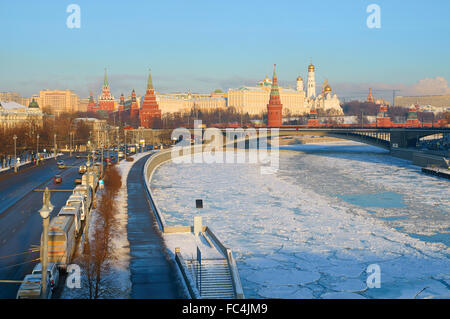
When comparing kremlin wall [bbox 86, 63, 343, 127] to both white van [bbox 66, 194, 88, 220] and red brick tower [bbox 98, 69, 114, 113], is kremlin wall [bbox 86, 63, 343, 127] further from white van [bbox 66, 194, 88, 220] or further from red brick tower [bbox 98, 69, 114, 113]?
white van [bbox 66, 194, 88, 220]

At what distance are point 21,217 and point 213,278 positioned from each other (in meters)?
10.1

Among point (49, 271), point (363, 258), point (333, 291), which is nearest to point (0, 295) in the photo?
point (49, 271)

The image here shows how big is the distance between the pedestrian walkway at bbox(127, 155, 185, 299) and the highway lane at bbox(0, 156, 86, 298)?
249 centimetres

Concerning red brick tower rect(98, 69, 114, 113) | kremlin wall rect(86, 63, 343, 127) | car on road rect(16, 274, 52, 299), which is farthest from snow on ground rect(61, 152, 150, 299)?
red brick tower rect(98, 69, 114, 113)

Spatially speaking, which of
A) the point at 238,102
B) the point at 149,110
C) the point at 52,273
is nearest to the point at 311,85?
the point at 238,102

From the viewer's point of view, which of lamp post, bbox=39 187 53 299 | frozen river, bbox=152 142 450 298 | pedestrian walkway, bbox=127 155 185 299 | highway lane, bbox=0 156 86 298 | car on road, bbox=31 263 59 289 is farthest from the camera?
frozen river, bbox=152 142 450 298

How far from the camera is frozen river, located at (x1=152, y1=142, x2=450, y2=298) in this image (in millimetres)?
12656

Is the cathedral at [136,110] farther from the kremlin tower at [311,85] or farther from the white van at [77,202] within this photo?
the white van at [77,202]

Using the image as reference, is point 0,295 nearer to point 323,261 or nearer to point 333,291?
point 333,291

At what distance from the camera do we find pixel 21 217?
18859 millimetres

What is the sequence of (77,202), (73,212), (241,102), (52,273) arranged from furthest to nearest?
(241,102) → (77,202) → (73,212) → (52,273)

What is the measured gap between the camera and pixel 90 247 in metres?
14.1

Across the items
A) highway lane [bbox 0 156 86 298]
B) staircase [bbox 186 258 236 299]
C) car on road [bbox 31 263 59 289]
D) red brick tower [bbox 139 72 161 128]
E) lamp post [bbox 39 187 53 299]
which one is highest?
red brick tower [bbox 139 72 161 128]

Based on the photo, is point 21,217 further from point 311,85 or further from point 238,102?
point 311,85
